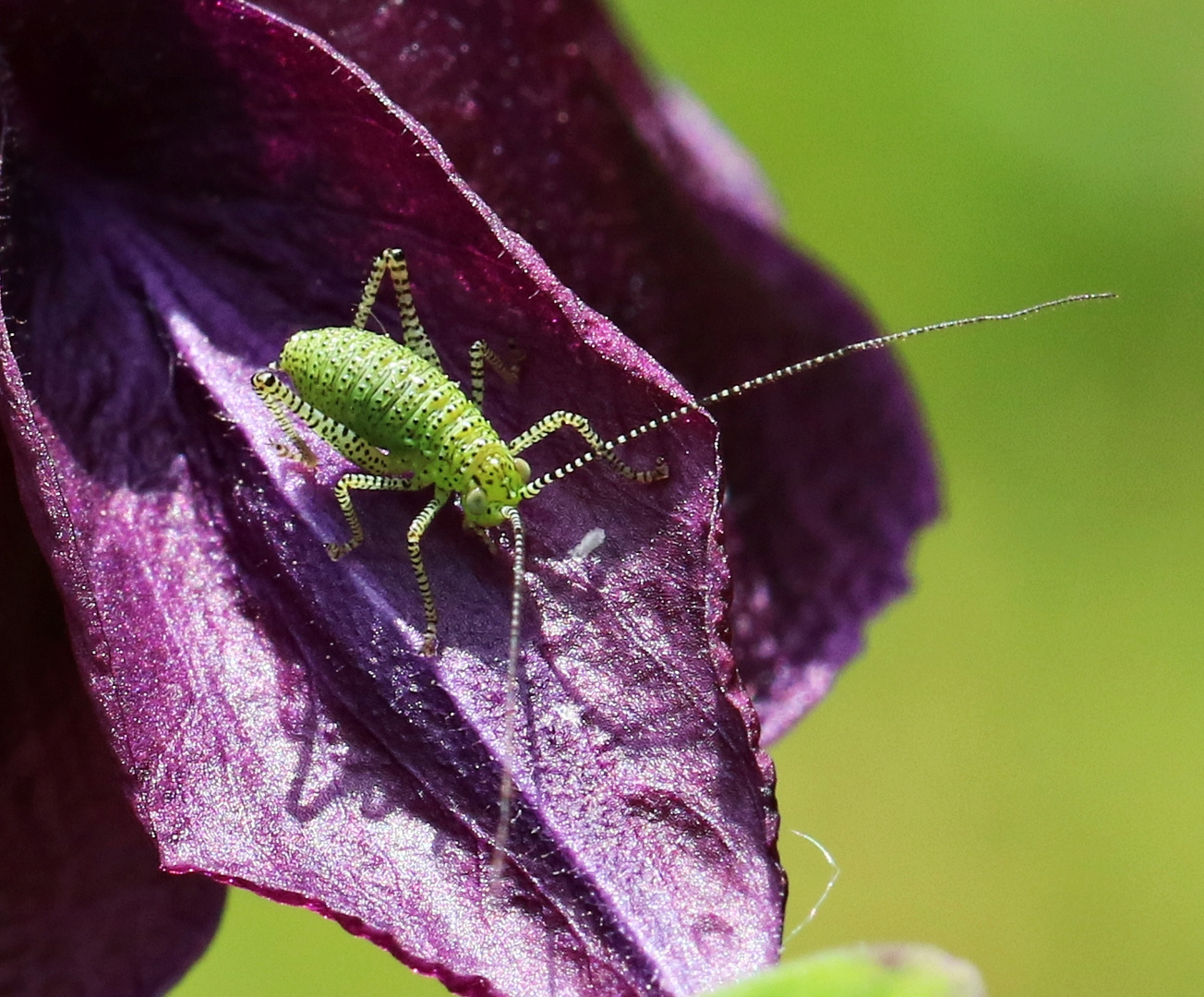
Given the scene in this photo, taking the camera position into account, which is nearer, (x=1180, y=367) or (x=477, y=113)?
(x=477, y=113)

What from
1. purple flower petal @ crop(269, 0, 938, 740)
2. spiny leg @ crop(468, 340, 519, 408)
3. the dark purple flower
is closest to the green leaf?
the dark purple flower

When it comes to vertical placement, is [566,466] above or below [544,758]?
above

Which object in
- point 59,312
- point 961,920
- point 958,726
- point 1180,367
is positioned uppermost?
point 59,312

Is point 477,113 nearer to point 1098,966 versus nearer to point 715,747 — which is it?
point 715,747

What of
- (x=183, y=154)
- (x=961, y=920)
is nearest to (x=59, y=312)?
(x=183, y=154)

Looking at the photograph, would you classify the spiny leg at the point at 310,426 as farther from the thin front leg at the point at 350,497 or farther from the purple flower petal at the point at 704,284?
the purple flower petal at the point at 704,284

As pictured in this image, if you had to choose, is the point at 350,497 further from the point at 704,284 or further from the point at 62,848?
the point at 704,284

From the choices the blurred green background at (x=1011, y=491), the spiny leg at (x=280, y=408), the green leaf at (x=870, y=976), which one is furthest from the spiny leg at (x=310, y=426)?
the blurred green background at (x=1011, y=491)
